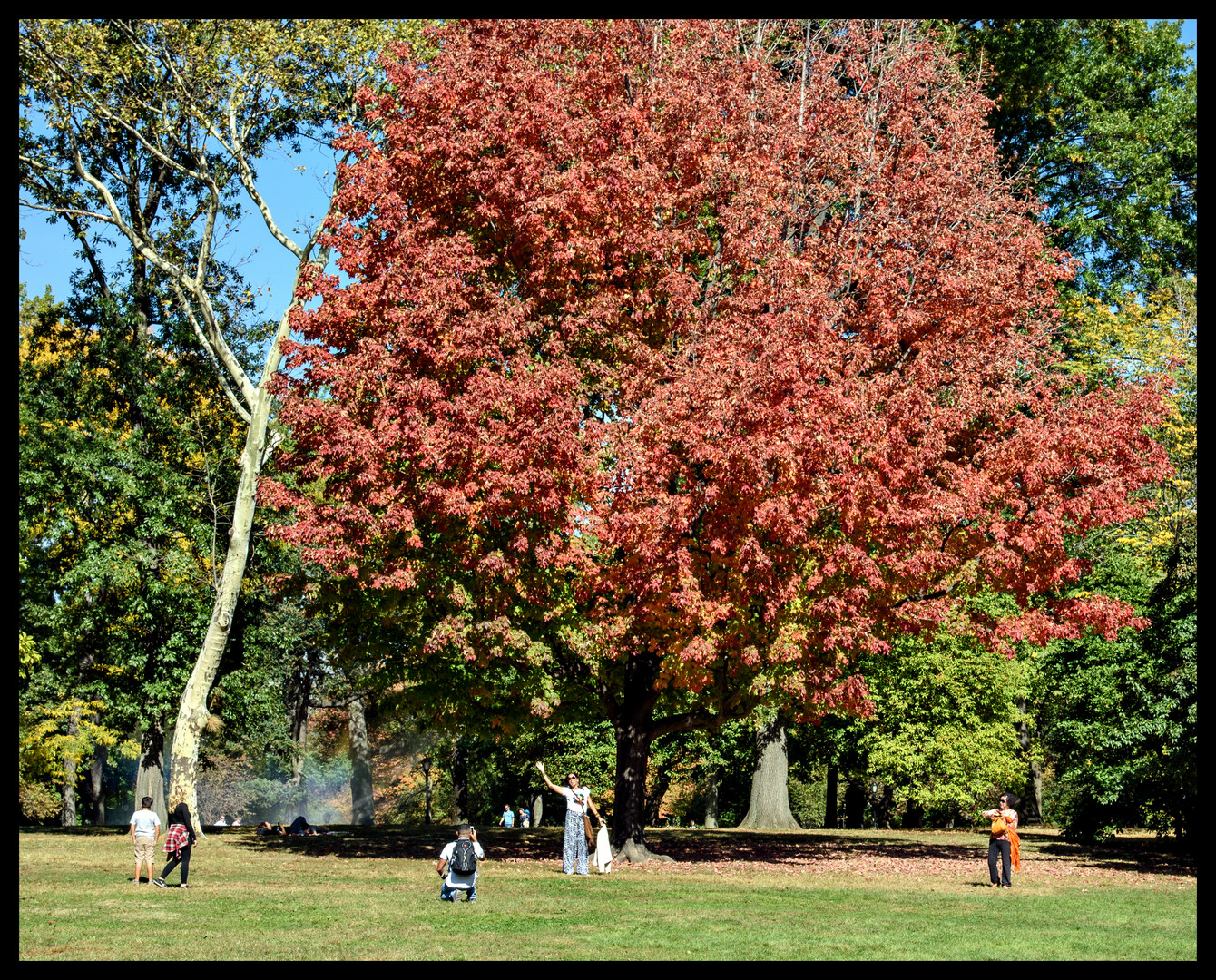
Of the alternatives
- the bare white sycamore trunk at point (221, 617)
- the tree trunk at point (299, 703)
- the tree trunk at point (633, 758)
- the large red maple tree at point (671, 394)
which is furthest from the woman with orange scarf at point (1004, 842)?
the tree trunk at point (299, 703)

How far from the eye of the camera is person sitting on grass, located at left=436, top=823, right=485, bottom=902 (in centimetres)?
1559

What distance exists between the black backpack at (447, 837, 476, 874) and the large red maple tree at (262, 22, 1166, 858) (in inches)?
175

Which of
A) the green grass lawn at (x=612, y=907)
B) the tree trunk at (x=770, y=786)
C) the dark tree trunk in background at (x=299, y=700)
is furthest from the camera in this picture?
the dark tree trunk in background at (x=299, y=700)

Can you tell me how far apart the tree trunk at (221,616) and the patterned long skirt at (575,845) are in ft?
28.5

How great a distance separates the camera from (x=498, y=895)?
16.4m

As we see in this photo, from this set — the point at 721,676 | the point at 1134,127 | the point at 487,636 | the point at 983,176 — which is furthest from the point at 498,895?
the point at 1134,127

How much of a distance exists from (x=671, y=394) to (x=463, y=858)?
783cm

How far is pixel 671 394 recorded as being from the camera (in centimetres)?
1916

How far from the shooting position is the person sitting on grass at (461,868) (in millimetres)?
15586

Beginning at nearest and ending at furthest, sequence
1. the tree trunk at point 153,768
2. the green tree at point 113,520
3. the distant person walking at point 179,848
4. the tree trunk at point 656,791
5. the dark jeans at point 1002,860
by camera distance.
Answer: the distant person walking at point 179,848, the dark jeans at point 1002,860, the green tree at point 113,520, the tree trunk at point 153,768, the tree trunk at point 656,791

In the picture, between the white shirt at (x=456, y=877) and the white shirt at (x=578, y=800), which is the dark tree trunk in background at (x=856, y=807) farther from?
the white shirt at (x=456, y=877)

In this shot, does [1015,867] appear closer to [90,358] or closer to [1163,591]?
[1163,591]

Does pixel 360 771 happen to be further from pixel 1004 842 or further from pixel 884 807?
pixel 1004 842

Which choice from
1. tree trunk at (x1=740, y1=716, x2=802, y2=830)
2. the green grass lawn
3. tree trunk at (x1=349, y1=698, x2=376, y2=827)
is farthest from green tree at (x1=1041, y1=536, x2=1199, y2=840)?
tree trunk at (x1=349, y1=698, x2=376, y2=827)
